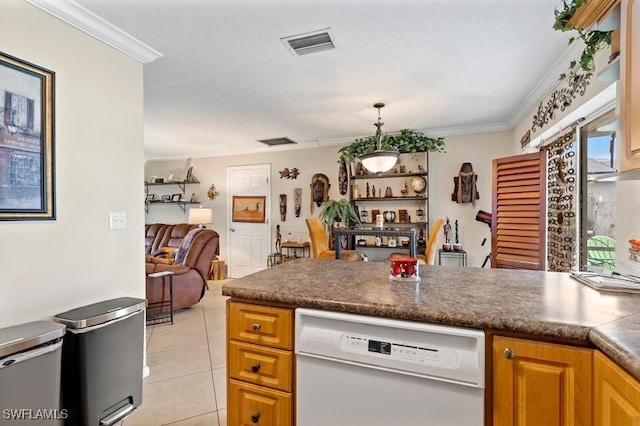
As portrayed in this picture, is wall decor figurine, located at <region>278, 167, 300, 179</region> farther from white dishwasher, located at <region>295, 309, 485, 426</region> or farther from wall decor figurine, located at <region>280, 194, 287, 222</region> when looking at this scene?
white dishwasher, located at <region>295, 309, 485, 426</region>

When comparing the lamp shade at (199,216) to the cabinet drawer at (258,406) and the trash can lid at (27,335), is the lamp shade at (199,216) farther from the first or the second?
the cabinet drawer at (258,406)

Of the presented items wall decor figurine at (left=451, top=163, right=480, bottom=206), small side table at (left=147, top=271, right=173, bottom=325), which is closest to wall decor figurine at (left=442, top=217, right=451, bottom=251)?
wall decor figurine at (left=451, top=163, right=480, bottom=206)

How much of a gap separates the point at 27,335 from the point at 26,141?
979mm

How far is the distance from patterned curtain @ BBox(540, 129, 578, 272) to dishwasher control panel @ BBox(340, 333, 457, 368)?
233cm

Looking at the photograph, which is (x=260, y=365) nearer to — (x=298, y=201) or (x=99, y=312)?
(x=99, y=312)

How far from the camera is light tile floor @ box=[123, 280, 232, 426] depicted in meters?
1.96

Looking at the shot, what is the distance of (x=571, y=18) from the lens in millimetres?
1335

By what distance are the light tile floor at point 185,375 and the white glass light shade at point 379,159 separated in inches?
95.6

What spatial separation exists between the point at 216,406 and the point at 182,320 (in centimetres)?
186

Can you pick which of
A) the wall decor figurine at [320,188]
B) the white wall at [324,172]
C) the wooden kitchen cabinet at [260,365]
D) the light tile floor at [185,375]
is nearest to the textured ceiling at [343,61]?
the white wall at [324,172]

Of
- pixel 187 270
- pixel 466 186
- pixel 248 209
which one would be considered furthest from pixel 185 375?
pixel 466 186

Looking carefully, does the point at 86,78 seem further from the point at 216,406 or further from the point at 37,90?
the point at 216,406

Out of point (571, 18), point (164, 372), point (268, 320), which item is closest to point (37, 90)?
point (268, 320)

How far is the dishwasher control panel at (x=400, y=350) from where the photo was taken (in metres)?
1.02
